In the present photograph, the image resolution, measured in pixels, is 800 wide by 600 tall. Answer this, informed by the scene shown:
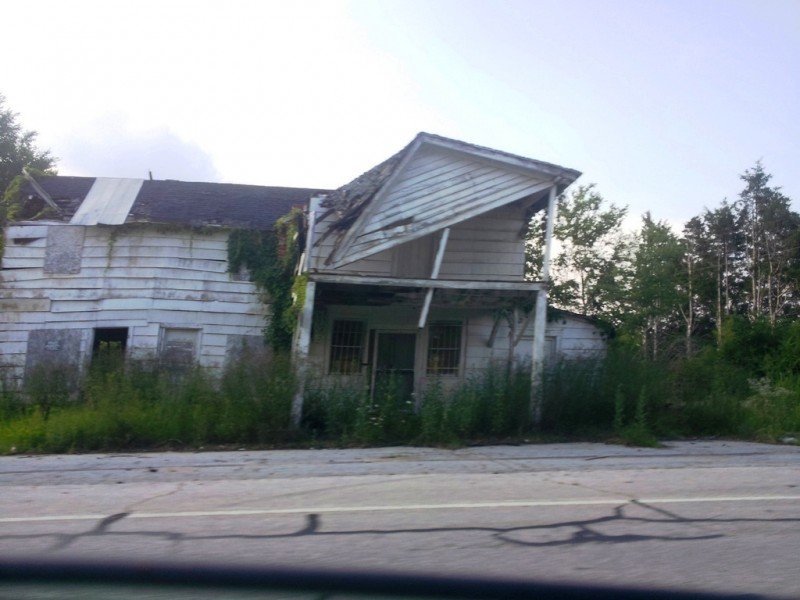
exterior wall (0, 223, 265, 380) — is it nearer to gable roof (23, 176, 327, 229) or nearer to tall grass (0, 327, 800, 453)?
gable roof (23, 176, 327, 229)

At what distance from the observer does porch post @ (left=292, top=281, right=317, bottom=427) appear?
12945 millimetres

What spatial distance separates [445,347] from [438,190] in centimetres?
397

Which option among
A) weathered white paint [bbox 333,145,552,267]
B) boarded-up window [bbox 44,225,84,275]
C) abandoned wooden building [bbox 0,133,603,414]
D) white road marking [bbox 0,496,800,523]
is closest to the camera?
white road marking [bbox 0,496,800,523]

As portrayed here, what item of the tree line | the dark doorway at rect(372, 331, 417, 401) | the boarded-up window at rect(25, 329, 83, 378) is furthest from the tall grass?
the tree line

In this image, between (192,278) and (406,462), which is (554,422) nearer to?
(406,462)

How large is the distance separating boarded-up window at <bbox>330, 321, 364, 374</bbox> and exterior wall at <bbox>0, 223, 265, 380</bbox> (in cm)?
209

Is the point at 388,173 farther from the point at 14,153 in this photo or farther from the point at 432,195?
the point at 14,153

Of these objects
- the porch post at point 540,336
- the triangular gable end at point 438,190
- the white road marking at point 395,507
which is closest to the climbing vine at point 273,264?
the triangular gable end at point 438,190

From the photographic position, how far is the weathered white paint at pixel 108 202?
1795 cm

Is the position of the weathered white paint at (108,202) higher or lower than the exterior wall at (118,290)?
higher

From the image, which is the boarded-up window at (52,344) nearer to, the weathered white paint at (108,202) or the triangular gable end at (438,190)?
the weathered white paint at (108,202)

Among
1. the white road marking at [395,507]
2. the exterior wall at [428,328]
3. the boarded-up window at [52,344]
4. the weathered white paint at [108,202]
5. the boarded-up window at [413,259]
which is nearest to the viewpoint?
the white road marking at [395,507]

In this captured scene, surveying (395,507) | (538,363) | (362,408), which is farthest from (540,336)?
(395,507)

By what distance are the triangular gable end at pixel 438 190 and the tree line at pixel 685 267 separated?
13471mm
